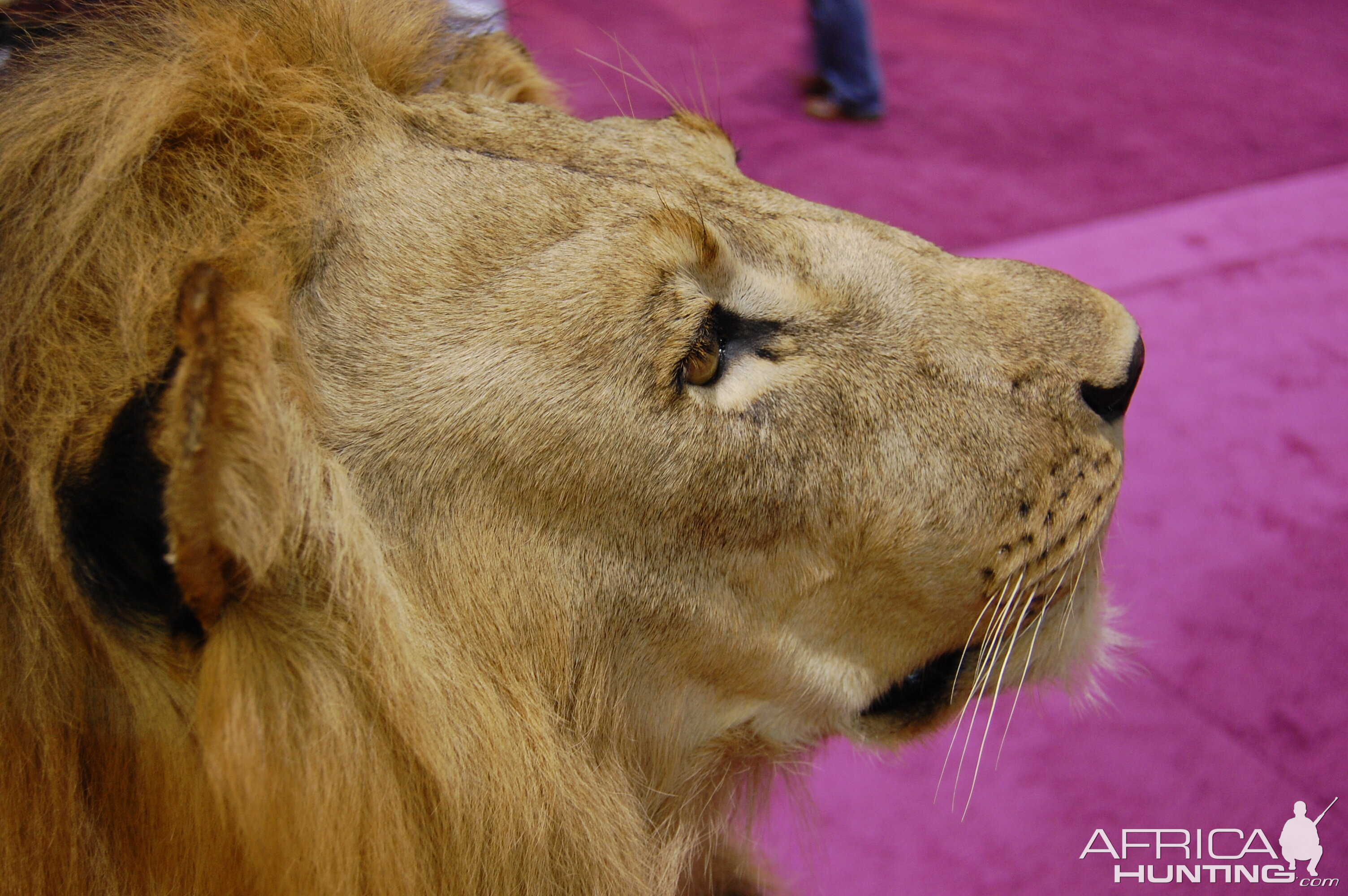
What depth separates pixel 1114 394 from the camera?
1.10m

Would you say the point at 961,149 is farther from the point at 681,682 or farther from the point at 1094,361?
the point at 681,682

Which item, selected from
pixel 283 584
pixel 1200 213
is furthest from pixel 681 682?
pixel 1200 213

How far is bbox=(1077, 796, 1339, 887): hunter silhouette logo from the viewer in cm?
155

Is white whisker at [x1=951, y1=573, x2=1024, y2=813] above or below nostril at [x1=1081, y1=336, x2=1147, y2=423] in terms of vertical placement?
below

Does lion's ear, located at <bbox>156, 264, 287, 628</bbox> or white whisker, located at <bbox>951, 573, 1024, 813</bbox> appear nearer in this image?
lion's ear, located at <bbox>156, 264, 287, 628</bbox>

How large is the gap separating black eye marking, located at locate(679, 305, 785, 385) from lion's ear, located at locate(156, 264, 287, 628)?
1.29 feet

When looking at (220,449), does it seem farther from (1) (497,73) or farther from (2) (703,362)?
(1) (497,73)

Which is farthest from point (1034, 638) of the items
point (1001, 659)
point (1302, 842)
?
point (1302, 842)

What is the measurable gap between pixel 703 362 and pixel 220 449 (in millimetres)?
456

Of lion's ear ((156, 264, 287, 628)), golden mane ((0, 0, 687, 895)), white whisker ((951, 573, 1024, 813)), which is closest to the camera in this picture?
lion's ear ((156, 264, 287, 628))

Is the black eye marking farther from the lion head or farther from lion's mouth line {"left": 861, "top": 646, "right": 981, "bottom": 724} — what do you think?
lion's mouth line {"left": 861, "top": 646, "right": 981, "bottom": 724}

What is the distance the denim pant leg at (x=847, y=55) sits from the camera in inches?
139

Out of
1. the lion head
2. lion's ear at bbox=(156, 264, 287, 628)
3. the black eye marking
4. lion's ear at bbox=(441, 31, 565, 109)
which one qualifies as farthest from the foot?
lion's ear at bbox=(156, 264, 287, 628)

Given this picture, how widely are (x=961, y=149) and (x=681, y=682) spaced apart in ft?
10.3
